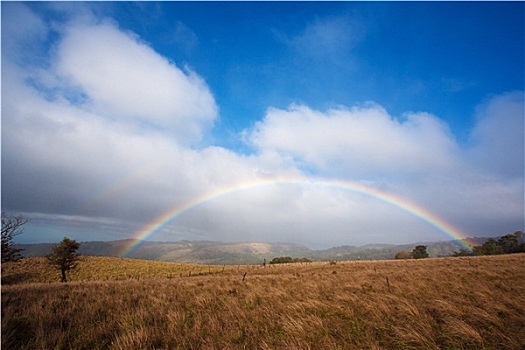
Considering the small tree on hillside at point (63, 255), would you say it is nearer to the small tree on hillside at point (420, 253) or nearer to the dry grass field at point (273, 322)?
the dry grass field at point (273, 322)

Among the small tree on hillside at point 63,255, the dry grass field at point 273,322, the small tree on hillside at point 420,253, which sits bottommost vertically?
the small tree on hillside at point 420,253

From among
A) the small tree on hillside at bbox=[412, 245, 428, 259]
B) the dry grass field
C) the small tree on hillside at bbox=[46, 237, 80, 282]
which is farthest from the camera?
the small tree on hillside at bbox=[412, 245, 428, 259]

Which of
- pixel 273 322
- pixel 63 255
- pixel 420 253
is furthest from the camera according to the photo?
pixel 420 253

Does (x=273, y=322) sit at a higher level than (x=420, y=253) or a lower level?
higher

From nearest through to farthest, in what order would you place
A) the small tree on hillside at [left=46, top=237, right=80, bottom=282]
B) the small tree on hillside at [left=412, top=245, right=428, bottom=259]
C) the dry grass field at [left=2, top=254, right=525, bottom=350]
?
1. the dry grass field at [left=2, top=254, right=525, bottom=350]
2. the small tree on hillside at [left=46, top=237, right=80, bottom=282]
3. the small tree on hillside at [left=412, top=245, right=428, bottom=259]

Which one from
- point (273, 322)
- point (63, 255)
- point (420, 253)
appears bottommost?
point (420, 253)

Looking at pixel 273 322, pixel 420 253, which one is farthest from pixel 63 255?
pixel 420 253

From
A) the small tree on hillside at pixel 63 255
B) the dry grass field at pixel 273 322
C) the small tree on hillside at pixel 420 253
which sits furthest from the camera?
the small tree on hillside at pixel 420 253

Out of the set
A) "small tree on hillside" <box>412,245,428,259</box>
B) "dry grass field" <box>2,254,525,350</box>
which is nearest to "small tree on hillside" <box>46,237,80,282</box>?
"dry grass field" <box>2,254,525,350</box>

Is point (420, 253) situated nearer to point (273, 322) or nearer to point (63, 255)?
point (63, 255)

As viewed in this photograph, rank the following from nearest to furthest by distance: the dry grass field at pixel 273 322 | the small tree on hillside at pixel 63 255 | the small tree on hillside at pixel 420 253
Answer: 1. the dry grass field at pixel 273 322
2. the small tree on hillside at pixel 63 255
3. the small tree on hillside at pixel 420 253

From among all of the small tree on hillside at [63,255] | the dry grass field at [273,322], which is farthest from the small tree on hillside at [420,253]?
the small tree on hillside at [63,255]

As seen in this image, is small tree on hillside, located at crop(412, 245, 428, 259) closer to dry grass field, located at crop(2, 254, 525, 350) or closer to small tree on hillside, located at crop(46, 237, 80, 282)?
dry grass field, located at crop(2, 254, 525, 350)

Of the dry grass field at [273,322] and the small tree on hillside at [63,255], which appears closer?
the dry grass field at [273,322]
